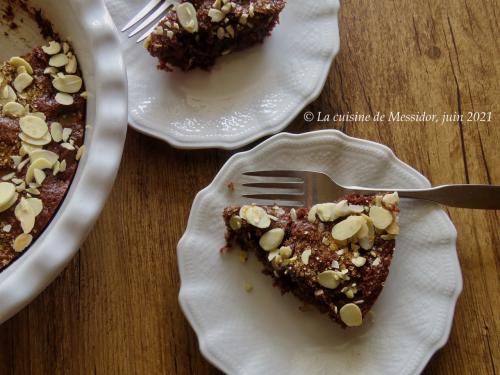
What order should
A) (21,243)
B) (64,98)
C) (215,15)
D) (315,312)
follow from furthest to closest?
1. (215,15)
2. (315,312)
3. (64,98)
4. (21,243)

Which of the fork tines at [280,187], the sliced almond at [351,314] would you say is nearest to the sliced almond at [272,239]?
the fork tines at [280,187]

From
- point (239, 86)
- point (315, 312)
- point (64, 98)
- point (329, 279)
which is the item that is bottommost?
point (315, 312)

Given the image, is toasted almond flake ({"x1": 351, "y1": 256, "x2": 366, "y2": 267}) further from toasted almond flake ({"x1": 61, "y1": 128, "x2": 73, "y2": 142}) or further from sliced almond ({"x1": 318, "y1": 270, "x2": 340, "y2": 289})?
toasted almond flake ({"x1": 61, "y1": 128, "x2": 73, "y2": 142})

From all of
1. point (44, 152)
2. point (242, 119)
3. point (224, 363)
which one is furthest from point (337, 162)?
point (44, 152)

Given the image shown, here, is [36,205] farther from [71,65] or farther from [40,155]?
[71,65]

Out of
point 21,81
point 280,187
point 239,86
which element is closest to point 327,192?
point 280,187

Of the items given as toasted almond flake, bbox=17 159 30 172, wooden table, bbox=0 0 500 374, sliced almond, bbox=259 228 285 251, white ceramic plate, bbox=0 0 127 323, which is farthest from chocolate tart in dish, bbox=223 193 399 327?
toasted almond flake, bbox=17 159 30 172

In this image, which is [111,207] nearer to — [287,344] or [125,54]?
[125,54]

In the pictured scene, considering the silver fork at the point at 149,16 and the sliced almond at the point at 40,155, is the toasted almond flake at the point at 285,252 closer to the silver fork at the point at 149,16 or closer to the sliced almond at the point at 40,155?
the sliced almond at the point at 40,155
